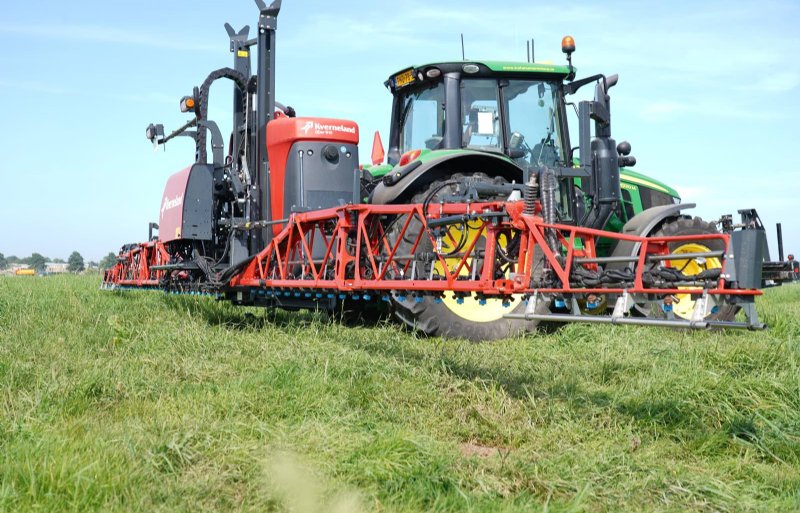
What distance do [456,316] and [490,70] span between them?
2538 millimetres

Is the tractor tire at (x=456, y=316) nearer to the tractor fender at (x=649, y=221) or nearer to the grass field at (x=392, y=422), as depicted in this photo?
the grass field at (x=392, y=422)

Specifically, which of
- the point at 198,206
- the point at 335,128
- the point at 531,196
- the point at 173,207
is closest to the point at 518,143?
the point at 335,128

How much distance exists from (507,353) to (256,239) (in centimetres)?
290

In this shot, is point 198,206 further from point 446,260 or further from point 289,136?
point 446,260

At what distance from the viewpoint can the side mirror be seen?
9.80 metres

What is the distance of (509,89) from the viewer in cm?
828

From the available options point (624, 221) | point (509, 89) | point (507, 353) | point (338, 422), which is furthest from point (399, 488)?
point (624, 221)

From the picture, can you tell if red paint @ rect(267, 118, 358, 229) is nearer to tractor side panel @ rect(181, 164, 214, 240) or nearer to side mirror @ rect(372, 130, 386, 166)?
tractor side panel @ rect(181, 164, 214, 240)

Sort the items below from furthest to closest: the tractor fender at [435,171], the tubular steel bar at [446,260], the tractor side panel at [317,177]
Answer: the tractor side panel at [317,177]
the tractor fender at [435,171]
the tubular steel bar at [446,260]

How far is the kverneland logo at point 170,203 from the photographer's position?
28.1ft

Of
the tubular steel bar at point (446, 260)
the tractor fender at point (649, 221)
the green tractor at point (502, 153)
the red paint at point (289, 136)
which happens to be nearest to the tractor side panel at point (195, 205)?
→ the tubular steel bar at point (446, 260)

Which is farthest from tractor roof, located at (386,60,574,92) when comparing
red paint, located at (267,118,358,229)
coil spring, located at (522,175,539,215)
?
coil spring, located at (522,175,539,215)

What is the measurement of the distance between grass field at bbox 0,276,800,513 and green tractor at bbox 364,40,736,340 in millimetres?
481

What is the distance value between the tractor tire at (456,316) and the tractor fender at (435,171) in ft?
0.30
